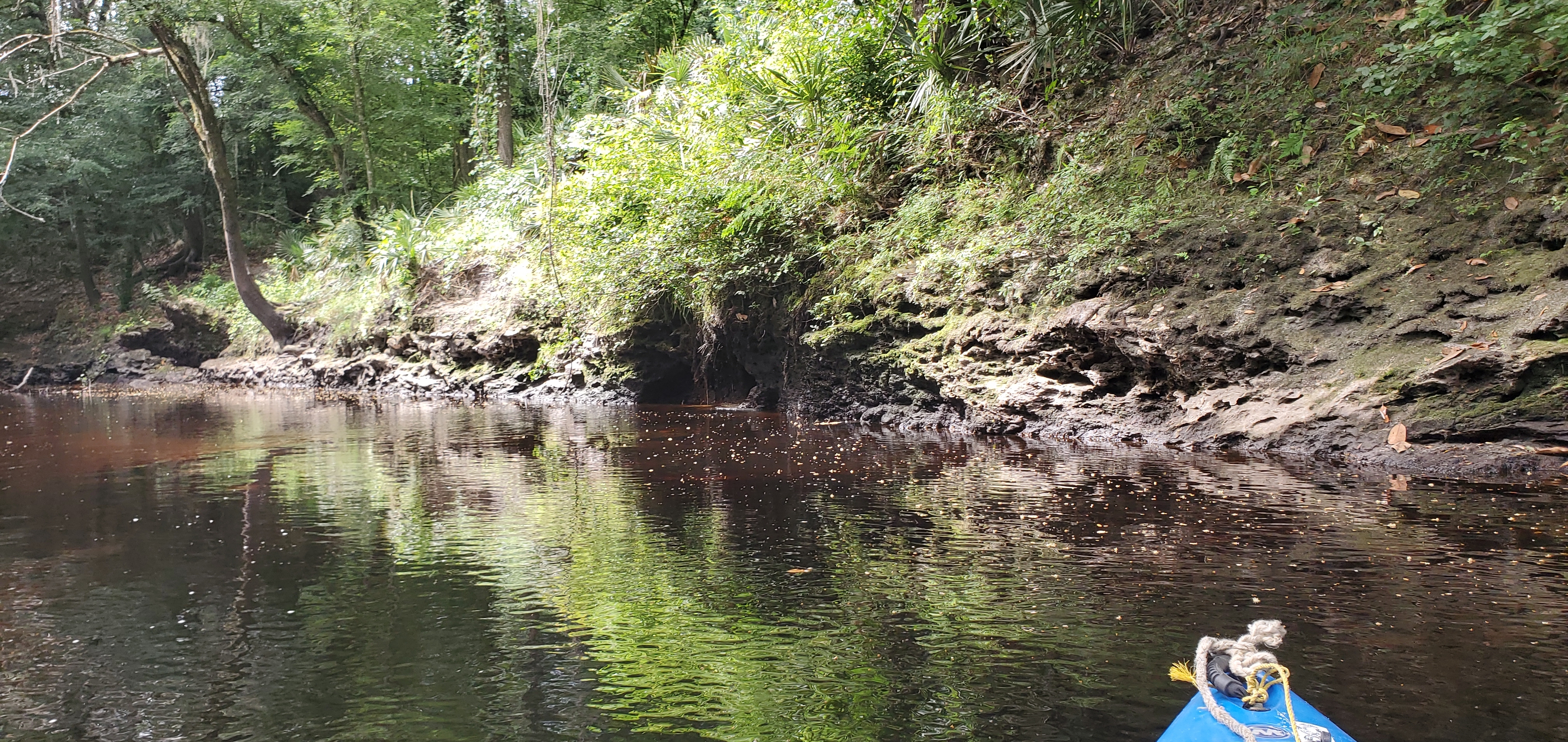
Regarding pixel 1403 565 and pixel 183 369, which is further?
pixel 183 369

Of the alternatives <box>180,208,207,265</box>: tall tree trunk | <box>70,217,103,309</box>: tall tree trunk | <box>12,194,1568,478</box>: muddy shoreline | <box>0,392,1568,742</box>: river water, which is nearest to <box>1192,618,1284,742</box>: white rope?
<box>0,392,1568,742</box>: river water

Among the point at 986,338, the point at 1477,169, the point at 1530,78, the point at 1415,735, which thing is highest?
the point at 1530,78

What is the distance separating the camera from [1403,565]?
439cm

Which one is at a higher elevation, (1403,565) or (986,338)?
(986,338)

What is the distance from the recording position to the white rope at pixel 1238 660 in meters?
2.16

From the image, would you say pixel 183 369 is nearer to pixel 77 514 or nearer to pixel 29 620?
pixel 77 514

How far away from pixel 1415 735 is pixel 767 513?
12.9 feet

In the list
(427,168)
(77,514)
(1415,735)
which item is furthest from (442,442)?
(427,168)

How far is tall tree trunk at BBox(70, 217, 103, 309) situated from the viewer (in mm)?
28234

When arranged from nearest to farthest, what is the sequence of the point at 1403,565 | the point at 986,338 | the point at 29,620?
1. the point at 29,620
2. the point at 1403,565
3. the point at 986,338

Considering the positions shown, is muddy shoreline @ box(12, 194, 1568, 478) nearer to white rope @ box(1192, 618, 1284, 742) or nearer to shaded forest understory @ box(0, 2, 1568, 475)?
shaded forest understory @ box(0, 2, 1568, 475)

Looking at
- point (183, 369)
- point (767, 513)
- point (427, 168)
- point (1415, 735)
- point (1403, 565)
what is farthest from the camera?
point (427, 168)

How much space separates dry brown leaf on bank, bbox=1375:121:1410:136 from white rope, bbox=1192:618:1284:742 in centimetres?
729

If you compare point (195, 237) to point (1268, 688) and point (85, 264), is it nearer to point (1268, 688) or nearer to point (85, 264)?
point (85, 264)
